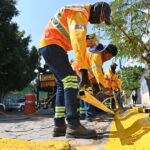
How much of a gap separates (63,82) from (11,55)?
88.3ft

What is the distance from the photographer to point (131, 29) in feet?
54.9

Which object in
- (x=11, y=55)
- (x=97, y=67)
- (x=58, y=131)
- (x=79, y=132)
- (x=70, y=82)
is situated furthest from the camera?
(x=11, y=55)

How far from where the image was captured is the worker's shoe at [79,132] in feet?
14.2

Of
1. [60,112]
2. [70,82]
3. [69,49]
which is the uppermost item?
[69,49]

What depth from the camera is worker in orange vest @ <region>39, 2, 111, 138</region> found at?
14.6 feet

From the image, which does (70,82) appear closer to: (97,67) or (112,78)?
(97,67)

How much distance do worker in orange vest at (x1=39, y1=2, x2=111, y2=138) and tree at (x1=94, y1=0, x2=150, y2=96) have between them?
36.8 feet

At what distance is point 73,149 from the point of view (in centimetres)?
347

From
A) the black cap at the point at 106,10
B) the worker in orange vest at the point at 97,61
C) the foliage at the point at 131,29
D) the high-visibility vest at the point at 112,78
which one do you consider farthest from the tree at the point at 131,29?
the black cap at the point at 106,10

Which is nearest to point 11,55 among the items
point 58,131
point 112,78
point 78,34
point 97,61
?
point 112,78

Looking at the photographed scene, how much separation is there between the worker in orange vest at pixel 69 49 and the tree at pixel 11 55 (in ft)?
83.4

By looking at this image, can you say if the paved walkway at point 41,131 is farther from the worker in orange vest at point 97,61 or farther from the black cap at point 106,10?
the black cap at point 106,10

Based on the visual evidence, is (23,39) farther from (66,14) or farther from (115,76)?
(66,14)

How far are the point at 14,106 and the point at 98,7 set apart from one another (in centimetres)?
3269
